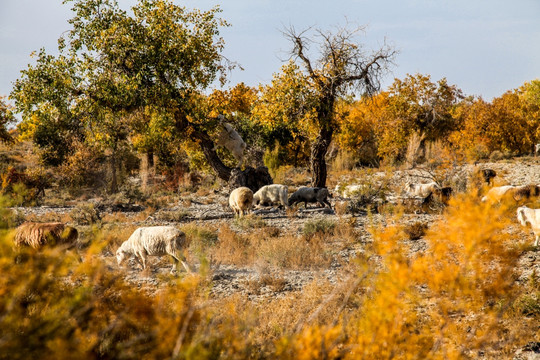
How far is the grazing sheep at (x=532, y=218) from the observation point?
7569 millimetres

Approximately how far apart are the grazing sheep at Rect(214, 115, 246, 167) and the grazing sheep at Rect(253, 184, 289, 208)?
2088 mm

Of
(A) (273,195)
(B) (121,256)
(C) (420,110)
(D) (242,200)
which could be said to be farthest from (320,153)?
(C) (420,110)

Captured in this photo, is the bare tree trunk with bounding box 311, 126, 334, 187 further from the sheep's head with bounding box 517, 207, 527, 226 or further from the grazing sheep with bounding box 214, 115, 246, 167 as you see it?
the sheep's head with bounding box 517, 207, 527, 226

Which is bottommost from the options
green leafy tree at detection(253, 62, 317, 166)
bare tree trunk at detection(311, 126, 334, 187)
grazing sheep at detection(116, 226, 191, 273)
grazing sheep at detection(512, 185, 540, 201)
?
grazing sheep at detection(116, 226, 191, 273)

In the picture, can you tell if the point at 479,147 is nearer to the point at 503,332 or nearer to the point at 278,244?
the point at 278,244

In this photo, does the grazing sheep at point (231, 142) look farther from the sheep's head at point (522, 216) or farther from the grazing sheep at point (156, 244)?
the sheep's head at point (522, 216)

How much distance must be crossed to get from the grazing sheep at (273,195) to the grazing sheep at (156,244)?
6.88 m

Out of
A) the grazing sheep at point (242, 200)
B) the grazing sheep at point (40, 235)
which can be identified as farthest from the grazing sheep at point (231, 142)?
the grazing sheep at point (40, 235)

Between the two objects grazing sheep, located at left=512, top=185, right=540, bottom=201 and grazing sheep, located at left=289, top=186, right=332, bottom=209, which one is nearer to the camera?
grazing sheep, located at left=512, top=185, right=540, bottom=201

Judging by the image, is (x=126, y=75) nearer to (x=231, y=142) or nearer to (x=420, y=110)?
(x=231, y=142)

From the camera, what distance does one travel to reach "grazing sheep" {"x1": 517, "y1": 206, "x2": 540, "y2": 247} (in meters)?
7.57

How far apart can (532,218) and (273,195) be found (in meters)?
8.40

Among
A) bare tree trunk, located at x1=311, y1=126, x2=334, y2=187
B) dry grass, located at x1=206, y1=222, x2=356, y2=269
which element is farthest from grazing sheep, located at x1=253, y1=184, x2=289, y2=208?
dry grass, located at x1=206, y1=222, x2=356, y2=269

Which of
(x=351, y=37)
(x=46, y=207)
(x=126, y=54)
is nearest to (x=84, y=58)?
(x=126, y=54)
